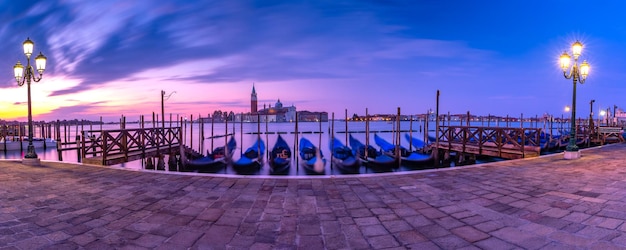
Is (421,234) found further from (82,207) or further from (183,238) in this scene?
(82,207)

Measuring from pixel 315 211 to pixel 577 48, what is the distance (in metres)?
9.77

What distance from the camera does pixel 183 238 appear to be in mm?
3102

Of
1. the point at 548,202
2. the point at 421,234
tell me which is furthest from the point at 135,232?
the point at 548,202

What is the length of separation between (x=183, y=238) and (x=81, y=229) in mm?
1247

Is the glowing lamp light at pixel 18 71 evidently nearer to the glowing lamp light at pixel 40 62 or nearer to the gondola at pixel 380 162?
the glowing lamp light at pixel 40 62

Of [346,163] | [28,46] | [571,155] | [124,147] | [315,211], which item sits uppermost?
[28,46]

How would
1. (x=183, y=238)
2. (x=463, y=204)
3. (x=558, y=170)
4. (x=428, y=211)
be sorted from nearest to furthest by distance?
(x=183, y=238)
(x=428, y=211)
(x=463, y=204)
(x=558, y=170)

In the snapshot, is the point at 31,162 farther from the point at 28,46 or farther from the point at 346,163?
the point at 346,163

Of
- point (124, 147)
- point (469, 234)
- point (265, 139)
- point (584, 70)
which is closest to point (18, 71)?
point (124, 147)

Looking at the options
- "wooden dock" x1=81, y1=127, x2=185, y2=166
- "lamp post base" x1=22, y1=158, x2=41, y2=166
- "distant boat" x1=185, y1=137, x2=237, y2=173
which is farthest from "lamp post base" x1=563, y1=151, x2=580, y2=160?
"lamp post base" x1=22, y1=158, x2=41, y2=166

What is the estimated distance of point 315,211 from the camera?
13.1ft

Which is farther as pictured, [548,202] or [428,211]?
[548,202]

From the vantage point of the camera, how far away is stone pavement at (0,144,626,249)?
3.03 m

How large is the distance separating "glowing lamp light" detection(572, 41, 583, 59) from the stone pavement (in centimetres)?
445
